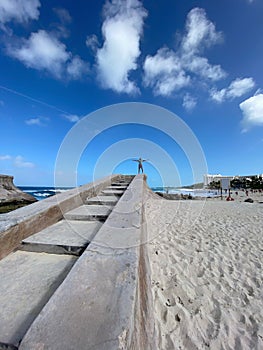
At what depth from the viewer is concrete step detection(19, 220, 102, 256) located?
179 centimetres

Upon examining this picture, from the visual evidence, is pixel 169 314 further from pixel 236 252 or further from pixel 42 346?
pixel 236 252

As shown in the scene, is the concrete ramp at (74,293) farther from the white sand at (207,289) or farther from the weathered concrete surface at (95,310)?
the white sand at (207,289)

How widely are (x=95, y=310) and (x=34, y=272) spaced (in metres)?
0.76

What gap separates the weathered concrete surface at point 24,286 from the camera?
100 centimetres

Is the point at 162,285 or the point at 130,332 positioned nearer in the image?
the point at 130,332

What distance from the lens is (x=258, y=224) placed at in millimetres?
5535

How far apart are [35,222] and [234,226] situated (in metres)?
5.44

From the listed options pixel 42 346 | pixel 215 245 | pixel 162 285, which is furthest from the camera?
pixel 215 245

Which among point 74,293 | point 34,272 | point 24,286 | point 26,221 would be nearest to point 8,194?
point 26,221

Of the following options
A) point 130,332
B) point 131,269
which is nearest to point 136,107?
point 131,269

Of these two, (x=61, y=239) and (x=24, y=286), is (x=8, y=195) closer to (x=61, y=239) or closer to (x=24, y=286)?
(x=61, y=239)

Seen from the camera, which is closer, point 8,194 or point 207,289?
point 207,289

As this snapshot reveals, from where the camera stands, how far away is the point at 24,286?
A: 4.29 feet

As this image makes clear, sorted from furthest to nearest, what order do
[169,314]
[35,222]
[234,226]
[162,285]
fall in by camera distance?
[234,226]
[162,285]
[35,222]
[169,314]
